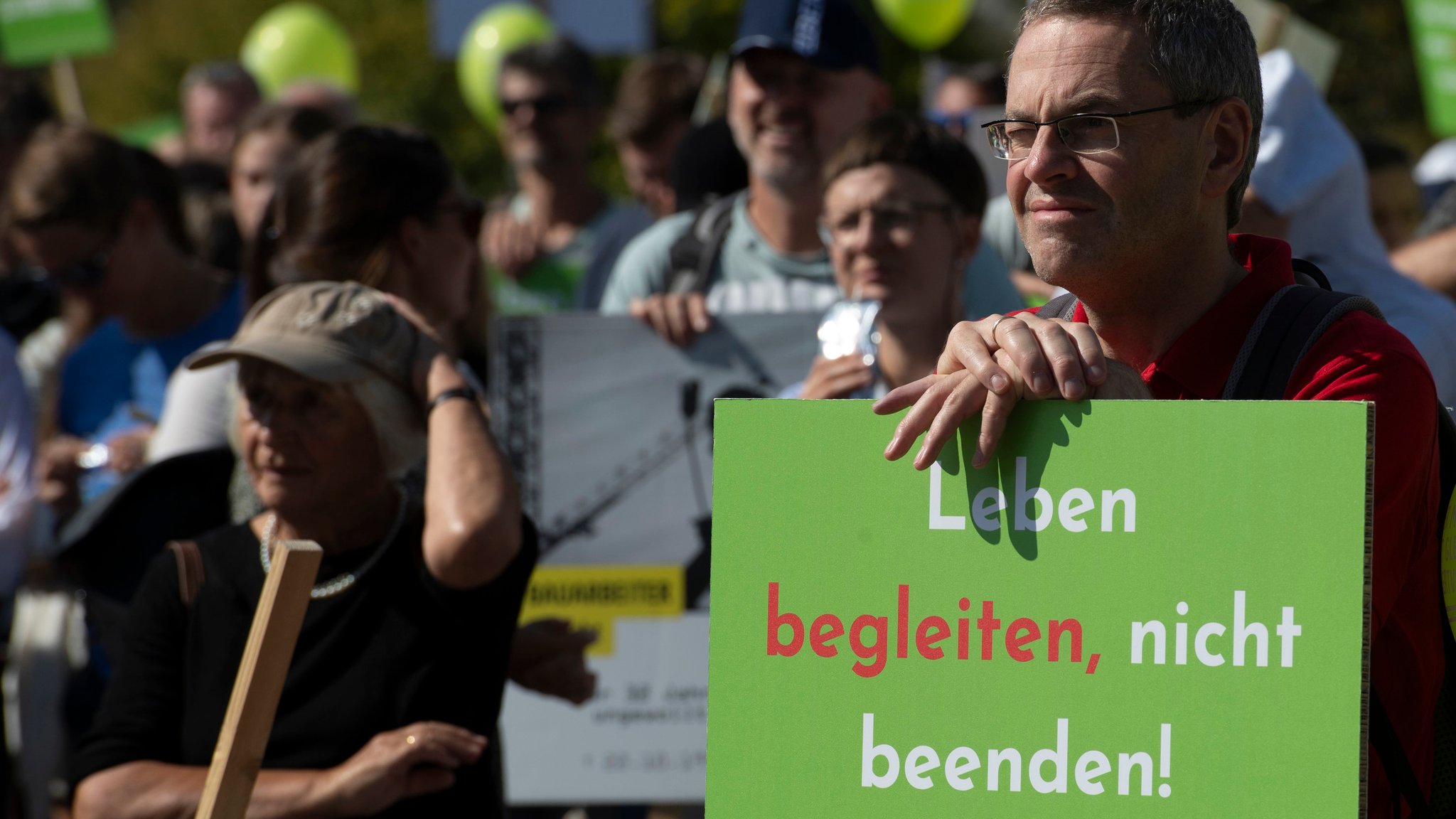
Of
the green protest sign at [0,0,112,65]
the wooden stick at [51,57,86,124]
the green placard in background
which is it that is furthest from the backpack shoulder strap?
the green protest sign at [0,0,112,65]

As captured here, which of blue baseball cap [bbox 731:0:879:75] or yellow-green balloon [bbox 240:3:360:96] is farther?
yellow-green balloon [bbox 240:3:360:96]

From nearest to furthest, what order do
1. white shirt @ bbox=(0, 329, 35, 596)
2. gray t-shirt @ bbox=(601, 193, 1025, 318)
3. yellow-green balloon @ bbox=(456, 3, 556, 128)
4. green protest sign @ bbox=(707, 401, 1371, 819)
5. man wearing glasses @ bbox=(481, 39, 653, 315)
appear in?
1. green protest sign @ bbox=(707, 401, 1371, 819)
2. gray t-shirt @ bbox=(601, 193, 1025, 318)
3. white shirt @ bbox=(0, 329, 35, 596)
4. man wearing glasses @ bbox=(481, 39, 653, 315)
5. yellow-green balloon @ bbox=(456, 3, 556, 128)

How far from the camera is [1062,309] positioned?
6.93 ft

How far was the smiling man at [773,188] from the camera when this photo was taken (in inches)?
167

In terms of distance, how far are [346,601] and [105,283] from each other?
7.76ft

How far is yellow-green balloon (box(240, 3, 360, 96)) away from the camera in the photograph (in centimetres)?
1034

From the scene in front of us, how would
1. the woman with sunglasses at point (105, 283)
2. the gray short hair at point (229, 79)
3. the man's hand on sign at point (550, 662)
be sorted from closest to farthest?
the man's hand on sign at point (550, 662), the woman with sunglasses at point (105, 283), the gray short hair at point (229, 79)

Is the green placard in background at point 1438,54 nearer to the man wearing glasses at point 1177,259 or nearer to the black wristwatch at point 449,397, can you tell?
the black wristwatch at point 449,397

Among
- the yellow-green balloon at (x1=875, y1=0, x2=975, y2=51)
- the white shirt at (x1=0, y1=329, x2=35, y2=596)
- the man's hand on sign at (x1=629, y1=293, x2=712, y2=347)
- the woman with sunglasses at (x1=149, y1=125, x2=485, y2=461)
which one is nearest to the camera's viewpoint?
the woman with sunglasses at (x1=149, y1=125, x2=485, y2=461)

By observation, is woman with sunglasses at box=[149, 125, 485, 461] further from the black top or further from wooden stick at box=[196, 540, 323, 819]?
wooden stick at box=[196, 540, 323, 819]

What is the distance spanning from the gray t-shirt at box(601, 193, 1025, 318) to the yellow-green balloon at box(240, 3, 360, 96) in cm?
632

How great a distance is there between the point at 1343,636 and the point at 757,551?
21.8 inches

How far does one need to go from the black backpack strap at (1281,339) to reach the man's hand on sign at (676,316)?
2.32m

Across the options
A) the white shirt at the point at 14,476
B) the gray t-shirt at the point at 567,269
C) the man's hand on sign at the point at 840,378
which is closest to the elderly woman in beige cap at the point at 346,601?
the man's hand on sign at the point at 840,378
